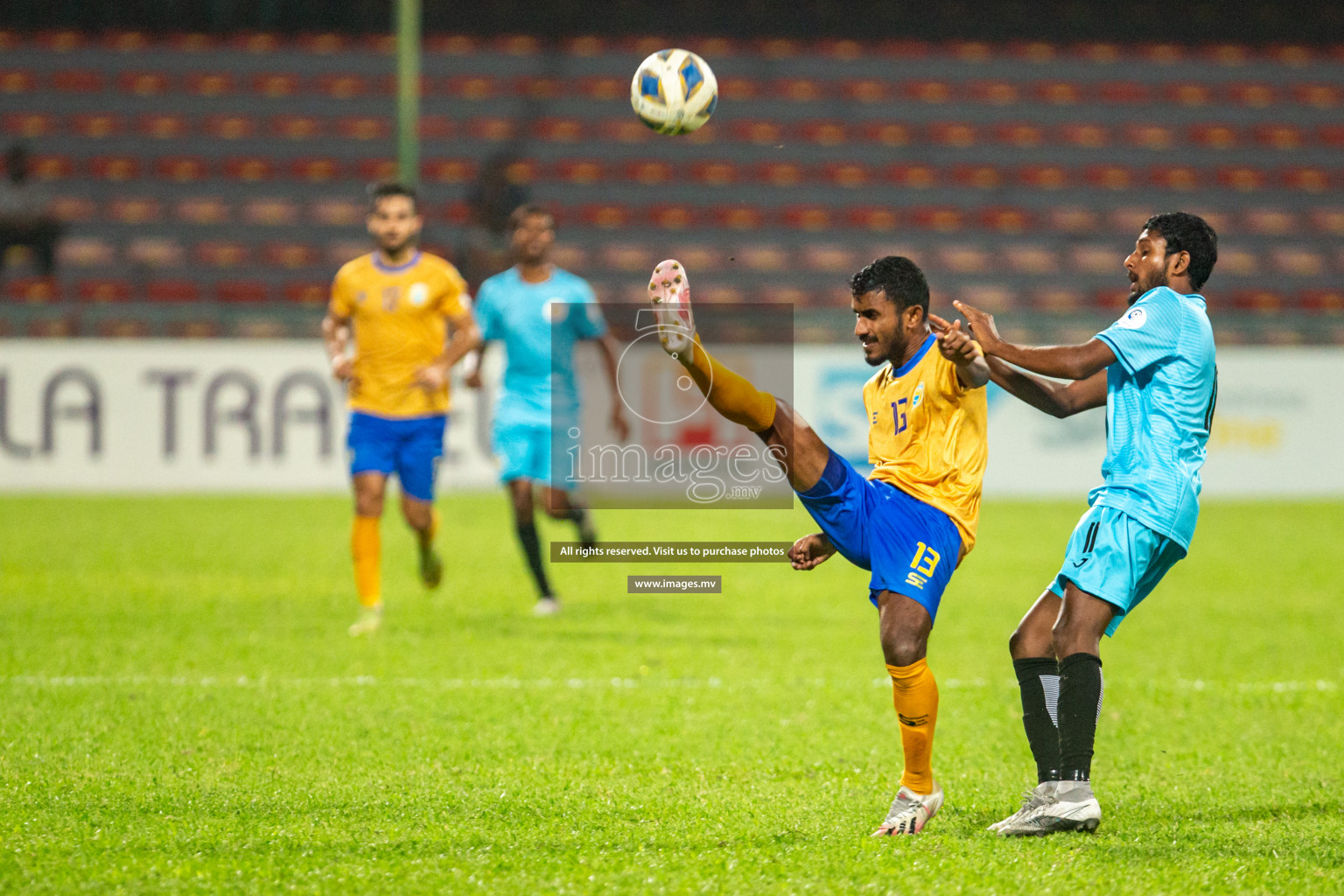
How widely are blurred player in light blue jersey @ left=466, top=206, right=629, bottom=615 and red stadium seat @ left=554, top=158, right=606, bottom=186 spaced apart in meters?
11.5

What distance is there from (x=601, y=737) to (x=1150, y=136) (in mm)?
17885

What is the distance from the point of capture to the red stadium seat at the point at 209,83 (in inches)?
818

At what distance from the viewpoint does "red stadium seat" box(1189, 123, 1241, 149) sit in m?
20.7

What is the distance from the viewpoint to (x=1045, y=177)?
2039cm

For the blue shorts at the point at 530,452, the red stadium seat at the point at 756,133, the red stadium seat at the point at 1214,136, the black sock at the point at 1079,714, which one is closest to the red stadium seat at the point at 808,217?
the red stadium seat at the point at 756,133

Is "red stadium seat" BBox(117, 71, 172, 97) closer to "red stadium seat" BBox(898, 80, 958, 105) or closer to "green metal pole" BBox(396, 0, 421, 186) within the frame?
"green metal pole" BBox(396, 0, 421, 186)

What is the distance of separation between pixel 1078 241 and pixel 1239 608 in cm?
1143

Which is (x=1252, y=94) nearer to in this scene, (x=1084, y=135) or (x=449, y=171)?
(x=1084, y=135)

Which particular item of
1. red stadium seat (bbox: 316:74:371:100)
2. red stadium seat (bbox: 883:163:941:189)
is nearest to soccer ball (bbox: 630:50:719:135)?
red stadium seat (bbox: 883:163:941:189)

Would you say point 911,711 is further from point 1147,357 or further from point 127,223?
point 127,223

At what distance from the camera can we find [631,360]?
14.7 meters

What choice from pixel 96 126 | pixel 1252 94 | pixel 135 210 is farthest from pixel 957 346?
pixel 1252 94

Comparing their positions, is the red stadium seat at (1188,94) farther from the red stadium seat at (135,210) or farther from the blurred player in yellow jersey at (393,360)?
the blurred player in yellow jersey at (393,360)

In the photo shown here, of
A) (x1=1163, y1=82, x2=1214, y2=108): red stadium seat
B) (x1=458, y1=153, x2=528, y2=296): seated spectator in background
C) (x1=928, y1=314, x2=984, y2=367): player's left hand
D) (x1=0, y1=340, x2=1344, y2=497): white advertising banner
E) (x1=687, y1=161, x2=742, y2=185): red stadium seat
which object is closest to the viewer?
(x1=928, y1=314, x2=984, y2=367): player's left hand
